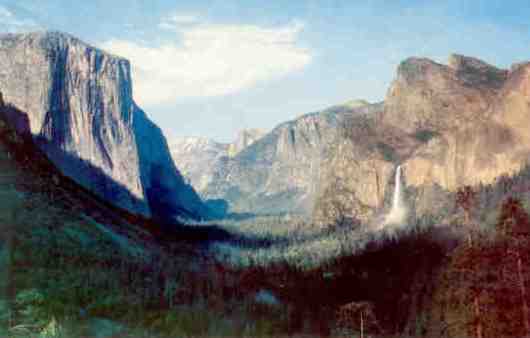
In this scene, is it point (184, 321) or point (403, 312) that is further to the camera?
point (403, 312)

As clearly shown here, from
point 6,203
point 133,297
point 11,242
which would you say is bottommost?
point 133,297

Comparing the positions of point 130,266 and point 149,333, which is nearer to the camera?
point 149,333

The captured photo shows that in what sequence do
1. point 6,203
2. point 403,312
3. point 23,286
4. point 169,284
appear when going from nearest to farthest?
point 23,286
point 6,203
point 403,312
point 169,284

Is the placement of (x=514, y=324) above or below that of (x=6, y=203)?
below

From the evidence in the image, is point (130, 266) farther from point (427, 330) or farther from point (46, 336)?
point (46, 336)

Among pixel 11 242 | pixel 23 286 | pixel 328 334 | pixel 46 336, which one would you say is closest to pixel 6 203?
pixel 11 242

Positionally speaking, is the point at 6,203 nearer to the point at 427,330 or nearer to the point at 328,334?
the point at 328,334

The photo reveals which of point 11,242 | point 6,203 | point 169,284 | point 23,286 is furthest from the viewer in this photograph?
point 169,284

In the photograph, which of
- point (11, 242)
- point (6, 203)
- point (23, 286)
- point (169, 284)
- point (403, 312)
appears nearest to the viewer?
point (23, 286)

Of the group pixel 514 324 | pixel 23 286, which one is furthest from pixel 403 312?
pixel 514 324

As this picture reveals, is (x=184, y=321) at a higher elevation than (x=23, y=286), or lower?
lower
